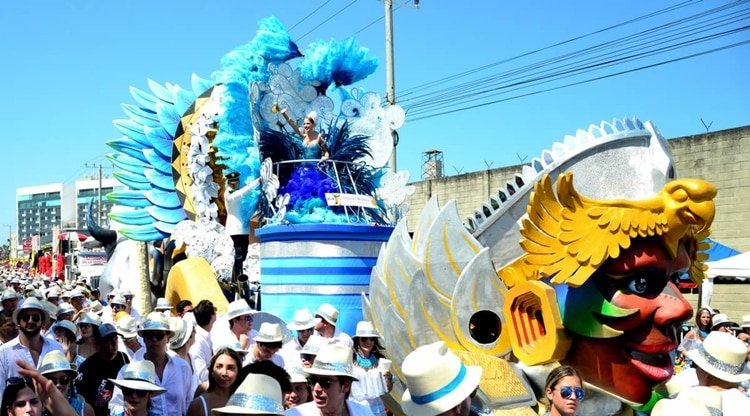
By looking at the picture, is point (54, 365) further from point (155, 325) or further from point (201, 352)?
point (201, 352)

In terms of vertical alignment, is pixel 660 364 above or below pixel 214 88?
below

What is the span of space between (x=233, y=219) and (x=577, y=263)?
24.1 ft

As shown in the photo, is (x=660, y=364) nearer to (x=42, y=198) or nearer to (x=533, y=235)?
(x=533, y=235)

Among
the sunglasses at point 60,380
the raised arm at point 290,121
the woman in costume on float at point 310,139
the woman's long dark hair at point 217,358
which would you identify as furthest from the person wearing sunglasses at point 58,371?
the raised arm at point 290,121

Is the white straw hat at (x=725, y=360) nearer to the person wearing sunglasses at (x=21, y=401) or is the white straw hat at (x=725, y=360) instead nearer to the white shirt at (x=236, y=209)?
the person wearing sunglasses at (x=21, y=401)

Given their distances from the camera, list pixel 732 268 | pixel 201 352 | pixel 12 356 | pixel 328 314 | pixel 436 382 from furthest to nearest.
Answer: pixel 732 268
pixel 328 314
pixel 201 352
pixel 12 356
pixel 436 382

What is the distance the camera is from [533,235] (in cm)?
493

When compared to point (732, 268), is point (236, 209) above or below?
above

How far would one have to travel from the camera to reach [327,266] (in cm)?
879

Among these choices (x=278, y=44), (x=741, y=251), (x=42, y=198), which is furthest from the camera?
(x=42, y=198)

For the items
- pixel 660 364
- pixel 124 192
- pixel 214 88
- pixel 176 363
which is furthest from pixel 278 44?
pixel 660 364

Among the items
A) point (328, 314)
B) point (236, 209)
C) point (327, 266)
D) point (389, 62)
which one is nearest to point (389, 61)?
point (389, 62)

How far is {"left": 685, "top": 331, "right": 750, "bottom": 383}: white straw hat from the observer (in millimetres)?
4109

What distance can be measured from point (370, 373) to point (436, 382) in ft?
8.72
